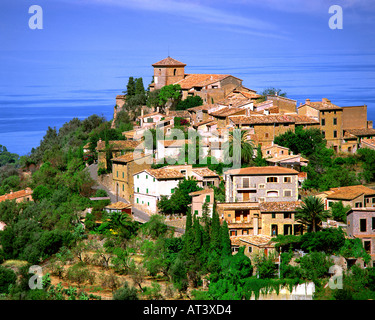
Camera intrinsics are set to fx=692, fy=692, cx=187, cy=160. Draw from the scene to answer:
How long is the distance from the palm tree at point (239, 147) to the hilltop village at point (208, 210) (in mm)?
75

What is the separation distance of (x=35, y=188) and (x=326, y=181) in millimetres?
16690

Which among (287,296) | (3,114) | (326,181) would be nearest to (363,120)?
(326,181)

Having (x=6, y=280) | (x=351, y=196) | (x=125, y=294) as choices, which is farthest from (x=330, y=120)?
(x=6, y=280)

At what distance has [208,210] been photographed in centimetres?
3052

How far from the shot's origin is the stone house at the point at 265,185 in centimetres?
3075

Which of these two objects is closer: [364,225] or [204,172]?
[364,225]

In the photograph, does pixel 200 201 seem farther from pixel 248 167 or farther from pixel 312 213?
pixel 312 213

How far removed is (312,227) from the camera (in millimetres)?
28625

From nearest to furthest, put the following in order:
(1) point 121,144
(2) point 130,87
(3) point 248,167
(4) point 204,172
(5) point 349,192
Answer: (5) point 349,192, (3) point 248,167, (4) point 204,172, (1) point 121,144, (2) point 130,87

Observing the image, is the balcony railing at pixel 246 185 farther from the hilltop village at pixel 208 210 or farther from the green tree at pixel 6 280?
the green tree at pixel 6 280

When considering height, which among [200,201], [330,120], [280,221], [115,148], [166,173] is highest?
[330,120]

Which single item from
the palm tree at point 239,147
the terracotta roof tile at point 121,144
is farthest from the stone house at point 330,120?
the terracotta roof tile at point 121,144

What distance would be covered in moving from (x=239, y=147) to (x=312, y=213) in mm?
6666
